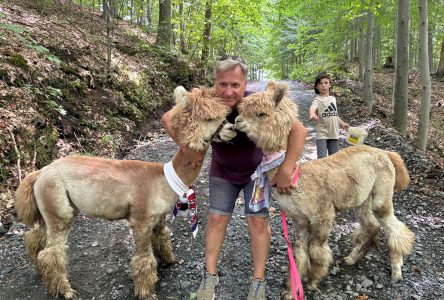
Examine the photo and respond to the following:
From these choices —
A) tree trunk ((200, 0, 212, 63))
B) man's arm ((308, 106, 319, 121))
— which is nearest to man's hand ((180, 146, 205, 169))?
man's arm ((308, 106, 319, 121))

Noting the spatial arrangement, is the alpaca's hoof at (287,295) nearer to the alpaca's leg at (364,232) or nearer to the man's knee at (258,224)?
the man's knee at (258,224)

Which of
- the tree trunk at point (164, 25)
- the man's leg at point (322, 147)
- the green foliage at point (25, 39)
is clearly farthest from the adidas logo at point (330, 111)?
the tree trunk at point (164, 25)

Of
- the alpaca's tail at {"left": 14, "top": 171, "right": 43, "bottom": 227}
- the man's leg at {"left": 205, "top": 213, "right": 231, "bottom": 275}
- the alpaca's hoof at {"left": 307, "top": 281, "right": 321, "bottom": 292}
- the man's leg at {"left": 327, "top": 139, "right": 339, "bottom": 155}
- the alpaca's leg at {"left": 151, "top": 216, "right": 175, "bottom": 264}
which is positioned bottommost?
the alpaca's hoof at {"left": 307, "top": 281, "right": 321, "bottom": 292}

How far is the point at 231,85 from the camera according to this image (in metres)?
3.10

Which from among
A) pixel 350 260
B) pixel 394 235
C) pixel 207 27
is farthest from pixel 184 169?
pixel 207 27

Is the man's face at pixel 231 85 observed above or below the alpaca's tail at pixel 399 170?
above

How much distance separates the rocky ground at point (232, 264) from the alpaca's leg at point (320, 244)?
350 mm

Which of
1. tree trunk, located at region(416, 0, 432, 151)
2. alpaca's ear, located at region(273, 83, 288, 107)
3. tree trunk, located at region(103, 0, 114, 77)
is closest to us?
alpaca's ear, located at region(273, 83, 288, 107)

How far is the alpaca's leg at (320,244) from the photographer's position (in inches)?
139

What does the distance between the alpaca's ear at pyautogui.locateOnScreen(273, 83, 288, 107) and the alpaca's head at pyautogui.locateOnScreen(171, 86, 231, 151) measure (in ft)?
1.42

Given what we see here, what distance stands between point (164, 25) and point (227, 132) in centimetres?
1420

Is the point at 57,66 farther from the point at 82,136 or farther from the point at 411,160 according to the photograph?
the point at 411,160

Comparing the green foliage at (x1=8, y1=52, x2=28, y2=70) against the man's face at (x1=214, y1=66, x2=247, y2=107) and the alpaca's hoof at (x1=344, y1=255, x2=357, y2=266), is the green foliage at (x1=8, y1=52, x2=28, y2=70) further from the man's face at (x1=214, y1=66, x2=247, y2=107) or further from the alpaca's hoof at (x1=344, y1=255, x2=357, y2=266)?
the alpaca's hoof at (x1=344, y1=255, x2=357, y2=266)

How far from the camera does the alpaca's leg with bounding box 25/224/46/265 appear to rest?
12.8 ft
